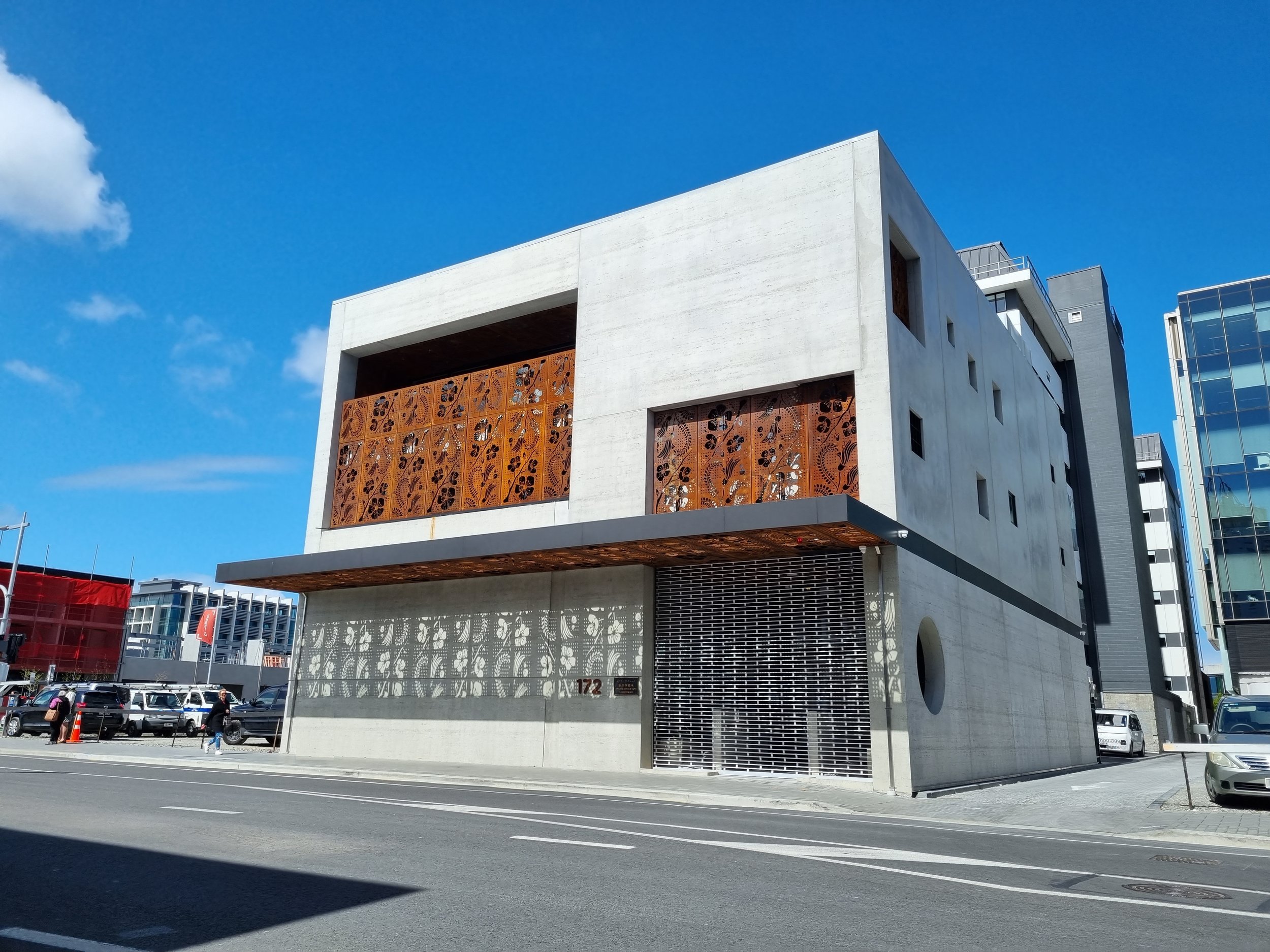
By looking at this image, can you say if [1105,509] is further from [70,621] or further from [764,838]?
[70,621]

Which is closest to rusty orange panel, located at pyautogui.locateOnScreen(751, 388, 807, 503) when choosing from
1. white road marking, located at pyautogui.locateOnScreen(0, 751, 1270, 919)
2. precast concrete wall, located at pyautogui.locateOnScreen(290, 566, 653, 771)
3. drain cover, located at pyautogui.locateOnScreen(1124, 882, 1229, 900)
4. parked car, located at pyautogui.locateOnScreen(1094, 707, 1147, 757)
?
precast concrete wall, located at pyautogui.locateOnScreen(290, 566, 653, 771)

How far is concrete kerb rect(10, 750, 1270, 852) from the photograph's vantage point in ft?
37.9

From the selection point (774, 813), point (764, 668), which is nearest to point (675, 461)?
point (764, 668)

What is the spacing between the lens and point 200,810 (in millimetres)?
11109

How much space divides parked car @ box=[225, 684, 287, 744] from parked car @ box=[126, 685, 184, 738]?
4431 mm

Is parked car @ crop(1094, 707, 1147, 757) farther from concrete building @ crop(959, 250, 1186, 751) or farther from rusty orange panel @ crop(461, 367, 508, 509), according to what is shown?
rusty orange panel @ crop(461, 367, 508, 509)

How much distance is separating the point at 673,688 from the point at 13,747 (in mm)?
18899

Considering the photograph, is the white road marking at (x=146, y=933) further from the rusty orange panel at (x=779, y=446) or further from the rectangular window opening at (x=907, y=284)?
the rectangular window opening at (x=907, y=284)

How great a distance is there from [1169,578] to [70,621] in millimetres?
82686

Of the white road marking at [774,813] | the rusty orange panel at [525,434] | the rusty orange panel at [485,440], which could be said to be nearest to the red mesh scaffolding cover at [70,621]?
the rusty orange panel at [485,440]

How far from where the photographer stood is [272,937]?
208 inches

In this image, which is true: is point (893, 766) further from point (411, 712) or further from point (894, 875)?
point (411, 712)

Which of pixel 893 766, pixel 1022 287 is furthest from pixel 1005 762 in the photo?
pixel 1022 287

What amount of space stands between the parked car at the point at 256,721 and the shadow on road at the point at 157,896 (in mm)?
22358
